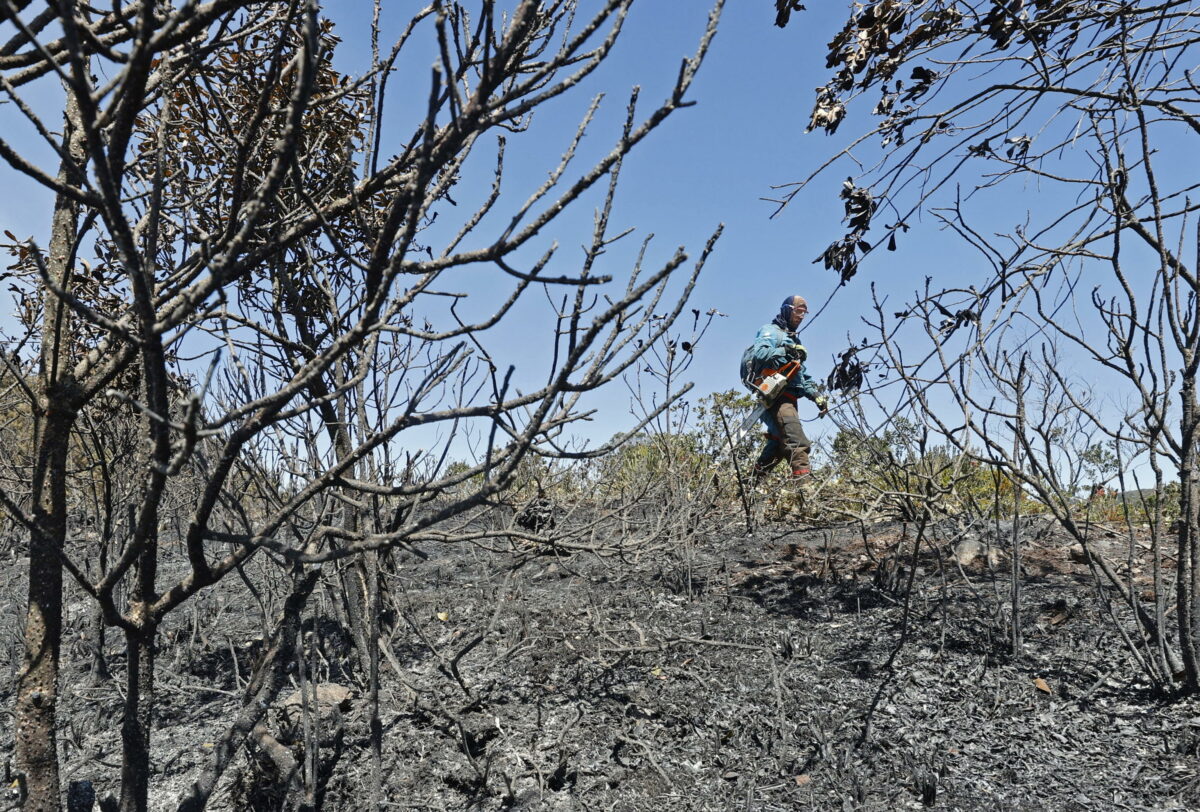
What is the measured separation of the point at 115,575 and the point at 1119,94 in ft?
13.0

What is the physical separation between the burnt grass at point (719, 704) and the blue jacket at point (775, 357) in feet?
10.1

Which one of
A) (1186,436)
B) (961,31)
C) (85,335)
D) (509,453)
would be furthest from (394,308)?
(1186,436)

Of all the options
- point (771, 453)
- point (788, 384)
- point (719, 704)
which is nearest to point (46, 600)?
point (719, 704)

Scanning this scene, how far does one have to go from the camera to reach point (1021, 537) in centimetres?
513

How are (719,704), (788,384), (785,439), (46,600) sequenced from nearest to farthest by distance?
1. (46,600)
2. (719,704)
3. (785,439)
4. (788,384)

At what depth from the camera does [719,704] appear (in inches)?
140

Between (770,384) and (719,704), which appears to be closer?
(719,704)

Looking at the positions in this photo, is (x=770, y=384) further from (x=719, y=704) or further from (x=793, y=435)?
(x=719, y=704)

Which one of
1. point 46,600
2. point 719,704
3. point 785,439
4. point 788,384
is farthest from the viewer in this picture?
point 788,384

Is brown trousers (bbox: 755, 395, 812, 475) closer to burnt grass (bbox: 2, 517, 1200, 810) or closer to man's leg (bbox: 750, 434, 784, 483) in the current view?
man's leg (bbox: 750, 434, 784, 483)

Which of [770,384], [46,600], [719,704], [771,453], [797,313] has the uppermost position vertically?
[797,313]

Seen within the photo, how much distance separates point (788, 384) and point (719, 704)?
489cm

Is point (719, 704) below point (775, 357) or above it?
below

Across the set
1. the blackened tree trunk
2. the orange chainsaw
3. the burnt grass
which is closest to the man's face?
the orange chainsaw
